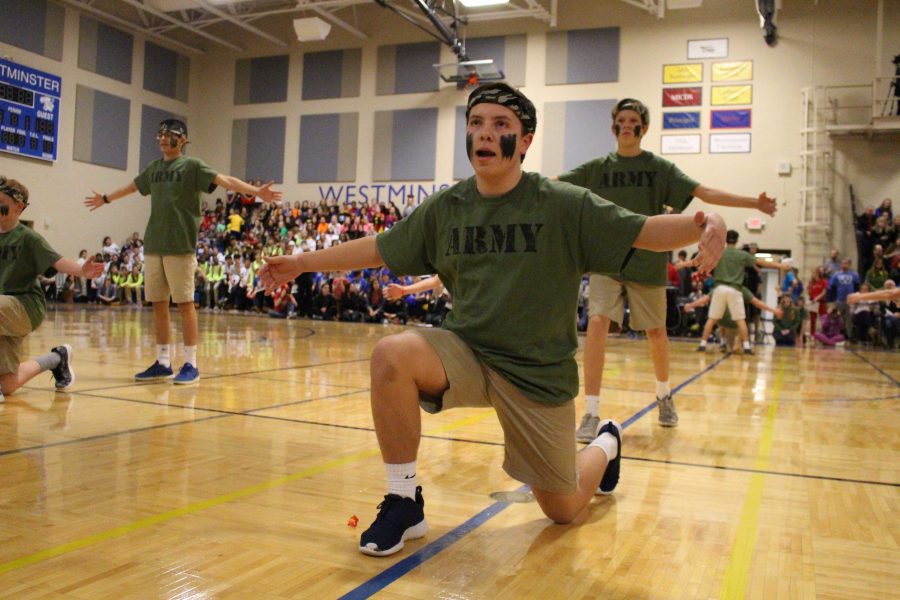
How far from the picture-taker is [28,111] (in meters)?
19.0

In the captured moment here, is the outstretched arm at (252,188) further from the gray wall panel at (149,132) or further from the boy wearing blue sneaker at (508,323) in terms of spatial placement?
the gray wall panel at (149,132)

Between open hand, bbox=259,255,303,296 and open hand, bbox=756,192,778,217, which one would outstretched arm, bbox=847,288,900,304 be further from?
open hand, bbox=259,255,303,296

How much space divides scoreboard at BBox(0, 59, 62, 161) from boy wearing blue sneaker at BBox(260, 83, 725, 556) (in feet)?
64.4

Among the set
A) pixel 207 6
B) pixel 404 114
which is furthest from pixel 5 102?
pixel 404 114

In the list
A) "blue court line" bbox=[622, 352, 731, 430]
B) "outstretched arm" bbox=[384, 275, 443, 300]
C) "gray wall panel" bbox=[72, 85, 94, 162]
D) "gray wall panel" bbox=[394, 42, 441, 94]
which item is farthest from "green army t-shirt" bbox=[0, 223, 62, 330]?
"gray wall panel" bbox=[72, 85, 94, 162]

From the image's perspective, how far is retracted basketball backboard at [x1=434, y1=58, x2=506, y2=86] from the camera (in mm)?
18781

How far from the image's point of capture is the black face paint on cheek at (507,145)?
94.0 inches

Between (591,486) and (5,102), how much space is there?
20105mm

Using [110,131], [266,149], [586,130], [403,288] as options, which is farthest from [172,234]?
[266,149]

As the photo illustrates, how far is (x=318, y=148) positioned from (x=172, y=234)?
17.0 meters

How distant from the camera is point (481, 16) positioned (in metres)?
19.2

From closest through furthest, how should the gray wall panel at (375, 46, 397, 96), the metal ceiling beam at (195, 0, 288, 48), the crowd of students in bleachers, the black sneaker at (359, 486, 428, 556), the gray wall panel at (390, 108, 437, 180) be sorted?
the black sneaker at (359, 486, 428, 556)
the crowd of students in bleachers
the metal ceiling beam at (195, 0, 288, 48)
the gray wall panel at (390, 108, 437, 180)
the gray wall panel at (375, 46, 397, 96)

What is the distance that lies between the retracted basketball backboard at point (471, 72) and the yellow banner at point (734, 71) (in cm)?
515

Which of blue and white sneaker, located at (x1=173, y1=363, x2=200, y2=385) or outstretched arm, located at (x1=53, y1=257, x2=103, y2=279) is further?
blue and white sneaker, located at (x1=173, y1=363, x2=200, y2=385)
